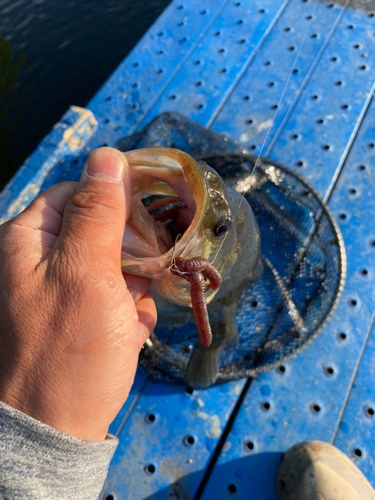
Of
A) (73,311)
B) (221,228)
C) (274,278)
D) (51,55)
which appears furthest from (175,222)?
(51,55)

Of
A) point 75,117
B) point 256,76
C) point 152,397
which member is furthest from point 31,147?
point 152,397

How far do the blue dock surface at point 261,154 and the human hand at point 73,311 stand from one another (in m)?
1.16

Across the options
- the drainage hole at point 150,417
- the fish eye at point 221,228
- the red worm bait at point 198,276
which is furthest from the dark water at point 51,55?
the red worm bait at point 198,276

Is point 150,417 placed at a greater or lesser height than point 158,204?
lesser

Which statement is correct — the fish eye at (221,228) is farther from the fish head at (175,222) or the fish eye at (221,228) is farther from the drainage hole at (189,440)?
the drainage hole at (189,440)

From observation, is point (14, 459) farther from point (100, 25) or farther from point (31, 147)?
point (100, 25)

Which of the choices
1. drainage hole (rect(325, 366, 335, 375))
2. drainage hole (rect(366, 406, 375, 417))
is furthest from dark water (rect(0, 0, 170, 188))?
drainage hole (rect(366, 406, 375, 417))

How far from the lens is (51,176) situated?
3133 millimetres

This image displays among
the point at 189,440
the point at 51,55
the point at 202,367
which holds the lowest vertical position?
the point at 189,440

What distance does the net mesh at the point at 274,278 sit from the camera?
2416mm

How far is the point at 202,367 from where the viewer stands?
2.17 meters

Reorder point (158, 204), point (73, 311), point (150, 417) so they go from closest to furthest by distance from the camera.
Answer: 1. point (73, 311)
2. point (158, 204)
3. point (150, 417)

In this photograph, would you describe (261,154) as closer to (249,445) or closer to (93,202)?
(93,202)

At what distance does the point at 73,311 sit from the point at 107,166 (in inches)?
21.6
